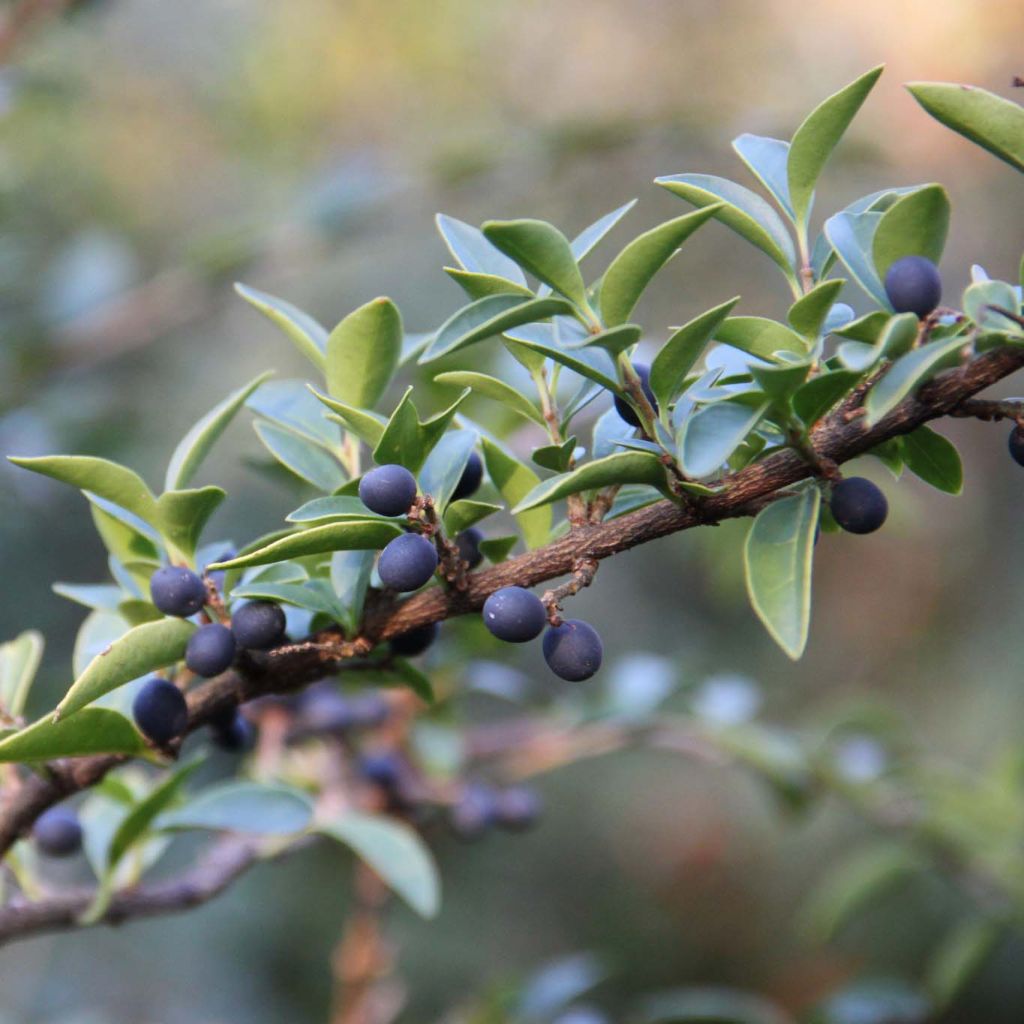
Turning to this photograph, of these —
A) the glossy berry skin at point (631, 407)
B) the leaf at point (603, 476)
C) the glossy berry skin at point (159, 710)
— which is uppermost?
the glossy berry skin at point (631, 407)

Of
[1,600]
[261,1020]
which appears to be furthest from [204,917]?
[1,600]

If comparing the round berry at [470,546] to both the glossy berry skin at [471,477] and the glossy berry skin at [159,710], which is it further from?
the glossy berry skin at [159,710]

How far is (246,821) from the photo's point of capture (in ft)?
3.31

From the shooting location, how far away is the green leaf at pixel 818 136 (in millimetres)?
733

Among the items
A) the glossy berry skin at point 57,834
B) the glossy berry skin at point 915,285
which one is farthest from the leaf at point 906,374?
the glossy berry skin at point 57,834

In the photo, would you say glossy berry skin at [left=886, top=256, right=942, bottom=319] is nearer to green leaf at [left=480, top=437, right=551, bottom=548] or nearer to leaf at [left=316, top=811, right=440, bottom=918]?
green leaf at [left=480, top=437, right=551, bottom=548]

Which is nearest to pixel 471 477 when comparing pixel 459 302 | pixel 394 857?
pixel 394 857

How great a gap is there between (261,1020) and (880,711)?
1.92 m

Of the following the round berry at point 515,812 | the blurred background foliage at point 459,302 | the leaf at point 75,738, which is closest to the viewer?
the leaf at point 75,738

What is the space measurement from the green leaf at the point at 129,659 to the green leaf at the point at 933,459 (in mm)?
512

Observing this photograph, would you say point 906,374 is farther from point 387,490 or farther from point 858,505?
point 387,490

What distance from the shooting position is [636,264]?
0.70 metres

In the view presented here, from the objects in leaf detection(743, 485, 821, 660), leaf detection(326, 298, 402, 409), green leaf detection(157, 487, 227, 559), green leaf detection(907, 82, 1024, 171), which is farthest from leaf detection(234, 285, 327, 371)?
green leaf detection(907, 82, 1024, 171)

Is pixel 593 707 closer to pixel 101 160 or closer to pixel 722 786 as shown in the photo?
pixel 722 786
